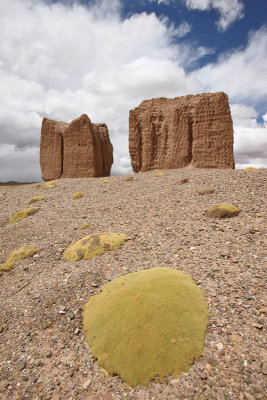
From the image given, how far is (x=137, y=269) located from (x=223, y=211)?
529cm

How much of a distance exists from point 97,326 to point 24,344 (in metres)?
1.89

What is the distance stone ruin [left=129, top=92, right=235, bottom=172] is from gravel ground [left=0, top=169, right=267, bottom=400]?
7.81 meters

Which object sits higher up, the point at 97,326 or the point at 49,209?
the point at 49,209

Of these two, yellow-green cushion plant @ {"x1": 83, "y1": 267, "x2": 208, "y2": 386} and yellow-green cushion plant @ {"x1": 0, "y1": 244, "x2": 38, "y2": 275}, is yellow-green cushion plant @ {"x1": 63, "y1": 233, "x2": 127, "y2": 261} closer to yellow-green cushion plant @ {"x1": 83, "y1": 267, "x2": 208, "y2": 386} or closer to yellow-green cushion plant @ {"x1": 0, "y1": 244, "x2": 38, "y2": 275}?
yellow-green cushion plant @ {"x1": 0, "y1": 244, "x2": 38, "y2": 275}

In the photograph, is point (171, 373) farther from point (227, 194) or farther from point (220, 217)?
point (227, 194)

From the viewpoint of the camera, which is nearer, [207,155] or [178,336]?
[178,336]

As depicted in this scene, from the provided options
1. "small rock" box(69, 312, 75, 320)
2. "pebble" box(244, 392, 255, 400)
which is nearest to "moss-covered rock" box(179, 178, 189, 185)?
"small rock" box(69, 312, 75, 320)

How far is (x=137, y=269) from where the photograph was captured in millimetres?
7609

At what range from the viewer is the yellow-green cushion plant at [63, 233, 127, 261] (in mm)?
9039

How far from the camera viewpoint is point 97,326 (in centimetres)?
533

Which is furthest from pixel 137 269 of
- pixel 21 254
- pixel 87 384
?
pixel 21 254

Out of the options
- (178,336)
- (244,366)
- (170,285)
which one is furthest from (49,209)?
(244,366)

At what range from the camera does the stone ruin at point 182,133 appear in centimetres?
2177

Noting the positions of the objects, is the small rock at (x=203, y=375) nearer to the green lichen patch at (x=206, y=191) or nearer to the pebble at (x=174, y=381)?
the pebble at (x=174, y=381)
